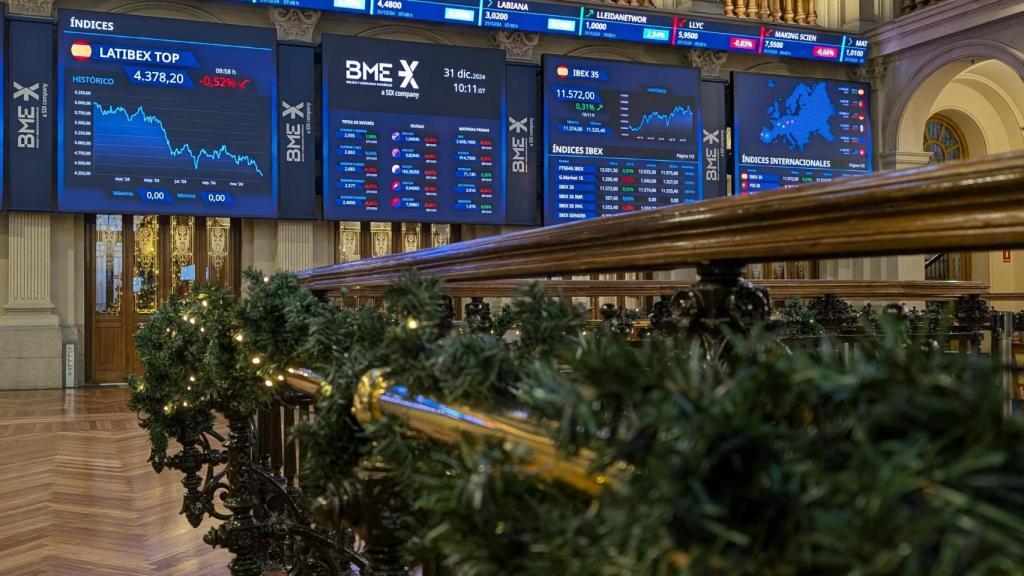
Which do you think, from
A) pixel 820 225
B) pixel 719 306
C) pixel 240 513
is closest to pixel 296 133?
pixel 240 513

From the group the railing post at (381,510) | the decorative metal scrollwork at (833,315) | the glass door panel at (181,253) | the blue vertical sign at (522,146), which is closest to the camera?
the railing post at (381,510)

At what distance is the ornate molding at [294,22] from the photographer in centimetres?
773

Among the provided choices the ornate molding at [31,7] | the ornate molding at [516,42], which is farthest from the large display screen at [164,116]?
the ornate molding at [516,42]

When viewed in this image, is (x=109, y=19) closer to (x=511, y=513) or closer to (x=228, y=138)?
(x=228, y=138)

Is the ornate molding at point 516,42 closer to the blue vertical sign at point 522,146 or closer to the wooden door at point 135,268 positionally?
the blue vertical sign at point 522,146

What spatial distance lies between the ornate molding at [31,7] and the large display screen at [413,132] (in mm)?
2303

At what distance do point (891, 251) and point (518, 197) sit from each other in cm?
788

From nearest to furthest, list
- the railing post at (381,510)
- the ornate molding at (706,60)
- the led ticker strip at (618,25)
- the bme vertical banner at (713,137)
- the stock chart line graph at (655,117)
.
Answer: the railing post at (381,510)
the led ticker strip at (618,25)
the stock chart line graph at (655,117)
the bme vertical banner at (713,137)
the ornate molding at (706,60)

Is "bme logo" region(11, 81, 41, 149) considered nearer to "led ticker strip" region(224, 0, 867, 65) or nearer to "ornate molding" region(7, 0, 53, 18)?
"ornate molding" region(7, 0, 53, 18)

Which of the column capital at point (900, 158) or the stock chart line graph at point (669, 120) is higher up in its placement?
the stock chart line graph at point (669, 120)

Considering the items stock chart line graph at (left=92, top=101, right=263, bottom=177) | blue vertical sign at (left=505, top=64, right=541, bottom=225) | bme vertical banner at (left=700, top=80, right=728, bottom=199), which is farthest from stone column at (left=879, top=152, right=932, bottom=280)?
stock chart line graph at (left=92, top=101, right=263, bottom=177)

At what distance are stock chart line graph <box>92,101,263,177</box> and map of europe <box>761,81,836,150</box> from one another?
5.83 metres

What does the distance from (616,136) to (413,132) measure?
7.17 ft

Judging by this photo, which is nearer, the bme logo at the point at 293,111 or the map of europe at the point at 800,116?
the bme logo at the point at 293,111
